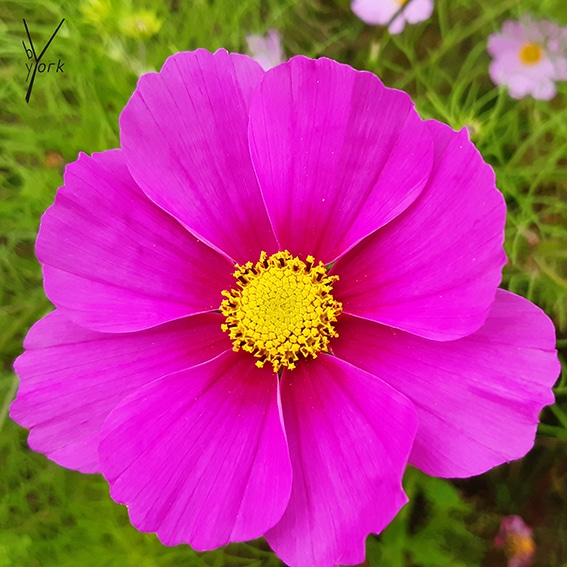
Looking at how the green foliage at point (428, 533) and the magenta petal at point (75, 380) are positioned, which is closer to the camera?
the magenta petal at point (75, 380)

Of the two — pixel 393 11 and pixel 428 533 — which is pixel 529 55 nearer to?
pixel 393 11

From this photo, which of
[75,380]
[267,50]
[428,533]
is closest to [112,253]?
[75,380]

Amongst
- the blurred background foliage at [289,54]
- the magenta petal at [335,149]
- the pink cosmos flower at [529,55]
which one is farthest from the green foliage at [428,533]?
the pink cosmos flower at [529,55]

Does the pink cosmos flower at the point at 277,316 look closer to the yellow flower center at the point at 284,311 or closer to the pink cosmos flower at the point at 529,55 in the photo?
the yellow flower center at the point at 284,311

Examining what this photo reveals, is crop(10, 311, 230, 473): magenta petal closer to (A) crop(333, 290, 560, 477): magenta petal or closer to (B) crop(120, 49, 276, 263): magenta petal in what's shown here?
(B) crop(120, 49, 276, 263): magenta petal

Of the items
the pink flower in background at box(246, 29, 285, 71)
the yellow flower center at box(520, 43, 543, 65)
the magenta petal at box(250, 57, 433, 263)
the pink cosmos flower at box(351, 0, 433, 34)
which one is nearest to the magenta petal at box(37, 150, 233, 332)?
the magenta petal at box(250, 57, 433, 263)

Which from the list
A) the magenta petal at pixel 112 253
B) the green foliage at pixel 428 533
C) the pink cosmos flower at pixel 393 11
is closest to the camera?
the magenta petal at pixel 112 253
